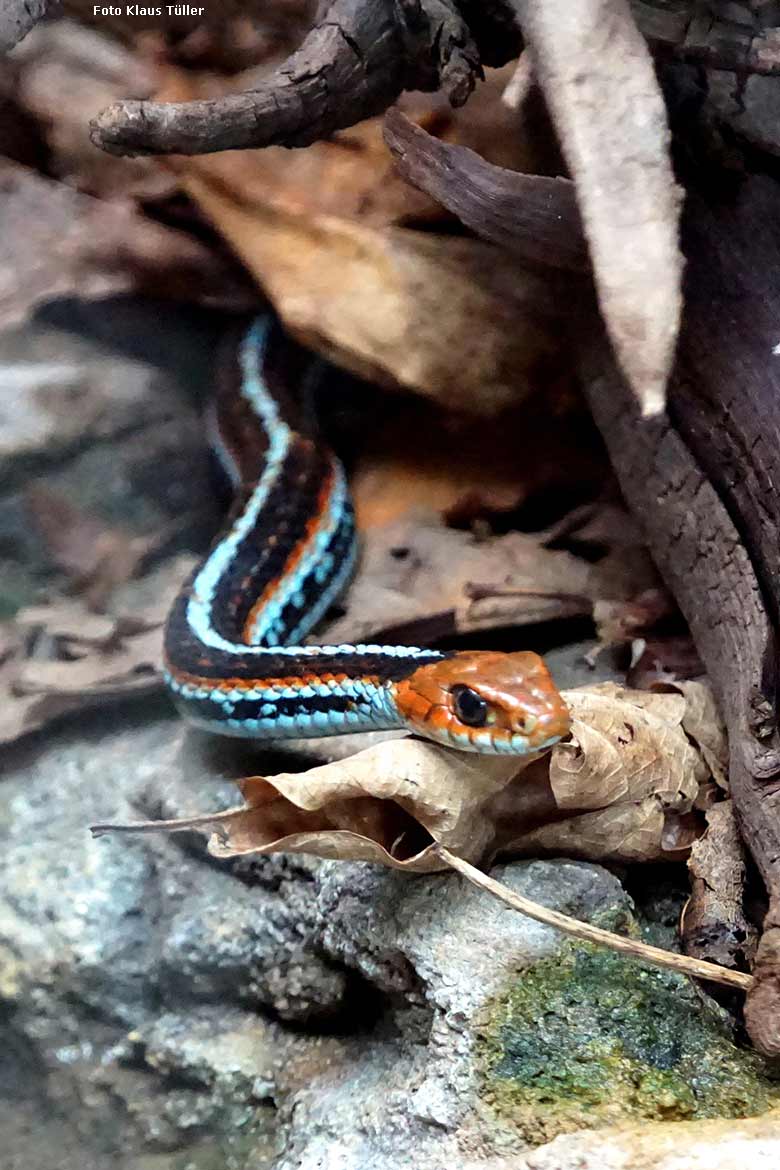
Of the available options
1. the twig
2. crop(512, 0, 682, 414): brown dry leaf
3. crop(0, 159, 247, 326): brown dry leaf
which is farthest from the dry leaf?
the twig

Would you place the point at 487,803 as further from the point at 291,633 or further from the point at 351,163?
the point at 351,163

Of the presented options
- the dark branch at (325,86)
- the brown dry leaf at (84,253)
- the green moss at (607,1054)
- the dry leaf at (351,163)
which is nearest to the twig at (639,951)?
the green moss at (607,1054)

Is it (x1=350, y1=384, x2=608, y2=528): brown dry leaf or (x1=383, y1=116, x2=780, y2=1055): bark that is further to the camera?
(x1=350, y1=384, x2=608, y2=528): brown dry leaf

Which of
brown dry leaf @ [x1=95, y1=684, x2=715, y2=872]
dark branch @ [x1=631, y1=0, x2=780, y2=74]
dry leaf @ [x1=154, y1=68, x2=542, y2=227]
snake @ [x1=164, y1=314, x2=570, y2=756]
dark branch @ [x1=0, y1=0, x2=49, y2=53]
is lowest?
snake @ [x1=164, y1=314, x2=570, y2=756]

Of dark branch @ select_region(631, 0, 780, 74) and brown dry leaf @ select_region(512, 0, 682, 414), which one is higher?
dark branch @ select_region(631, 0, 780, 74)

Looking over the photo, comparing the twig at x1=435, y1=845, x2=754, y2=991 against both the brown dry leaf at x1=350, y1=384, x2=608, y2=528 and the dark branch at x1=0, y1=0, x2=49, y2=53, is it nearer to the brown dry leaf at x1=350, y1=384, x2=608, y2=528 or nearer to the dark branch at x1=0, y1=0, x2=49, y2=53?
the brown dry leaf at x1=350, y1=384, x2=608, y2=528

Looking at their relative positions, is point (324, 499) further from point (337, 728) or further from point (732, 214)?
point (732, 214)
